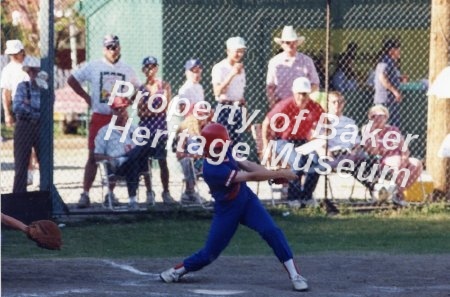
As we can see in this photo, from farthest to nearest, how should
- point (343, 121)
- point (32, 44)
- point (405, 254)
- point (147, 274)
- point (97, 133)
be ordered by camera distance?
point (32, 44)
point (343, 121)
point (97, 133)
point (405, 254)
point (147, 274)

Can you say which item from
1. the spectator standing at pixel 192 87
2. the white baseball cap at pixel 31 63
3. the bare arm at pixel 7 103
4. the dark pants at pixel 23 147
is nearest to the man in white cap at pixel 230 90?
the spectator standing at pixel 192 87

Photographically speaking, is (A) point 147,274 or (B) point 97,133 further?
(B) point 97,133

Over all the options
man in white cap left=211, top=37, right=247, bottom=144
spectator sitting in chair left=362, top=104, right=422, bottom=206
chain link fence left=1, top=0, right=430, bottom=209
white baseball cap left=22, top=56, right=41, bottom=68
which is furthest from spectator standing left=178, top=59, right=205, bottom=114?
chain link fence left=1, top=0, right=430, bottom=209

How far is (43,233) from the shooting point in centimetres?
923

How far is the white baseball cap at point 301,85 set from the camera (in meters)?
14.6

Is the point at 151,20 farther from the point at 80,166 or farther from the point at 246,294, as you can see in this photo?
the point at 246,294

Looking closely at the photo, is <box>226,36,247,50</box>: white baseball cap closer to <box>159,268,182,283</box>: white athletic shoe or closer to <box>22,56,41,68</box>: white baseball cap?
<box>22,56,41,68</box>: white baseball cap

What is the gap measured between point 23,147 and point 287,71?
343 cm

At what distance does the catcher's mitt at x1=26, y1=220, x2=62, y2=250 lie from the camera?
362 inches

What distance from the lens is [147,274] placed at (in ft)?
33.3

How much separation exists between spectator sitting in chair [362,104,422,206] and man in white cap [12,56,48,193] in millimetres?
4196

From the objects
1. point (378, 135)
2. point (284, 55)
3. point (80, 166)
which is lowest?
point (80, 166)

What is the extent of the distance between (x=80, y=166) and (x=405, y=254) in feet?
32.8

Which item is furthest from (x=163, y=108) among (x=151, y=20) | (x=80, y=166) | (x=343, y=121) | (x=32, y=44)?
(x=32, y=44)
